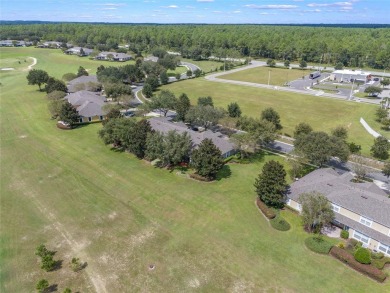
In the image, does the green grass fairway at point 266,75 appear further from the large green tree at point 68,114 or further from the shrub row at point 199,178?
the shrub row at point 199,178

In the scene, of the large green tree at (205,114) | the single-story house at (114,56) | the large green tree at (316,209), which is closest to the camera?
the large green tree at (316,209)

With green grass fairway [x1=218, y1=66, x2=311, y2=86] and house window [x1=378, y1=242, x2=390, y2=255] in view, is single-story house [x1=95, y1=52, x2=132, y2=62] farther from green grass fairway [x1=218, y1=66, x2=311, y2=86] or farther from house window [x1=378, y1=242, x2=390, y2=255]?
house window [x1=378, y1=242, x2=390, y2=255]

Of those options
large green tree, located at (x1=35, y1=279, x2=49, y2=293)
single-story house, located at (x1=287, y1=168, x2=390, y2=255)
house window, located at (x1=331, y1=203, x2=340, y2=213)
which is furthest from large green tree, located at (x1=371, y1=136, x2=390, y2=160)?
large green tree, located at (x1=35, y1=279, x2=49, y2=293)

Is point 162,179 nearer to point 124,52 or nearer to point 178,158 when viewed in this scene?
point 178,158

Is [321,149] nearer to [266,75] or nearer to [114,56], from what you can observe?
[266,75]

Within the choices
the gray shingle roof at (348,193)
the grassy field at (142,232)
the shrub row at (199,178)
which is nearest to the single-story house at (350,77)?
the grassy field at (142,232)

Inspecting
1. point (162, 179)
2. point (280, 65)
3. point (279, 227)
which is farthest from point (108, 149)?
point (280, 65)
